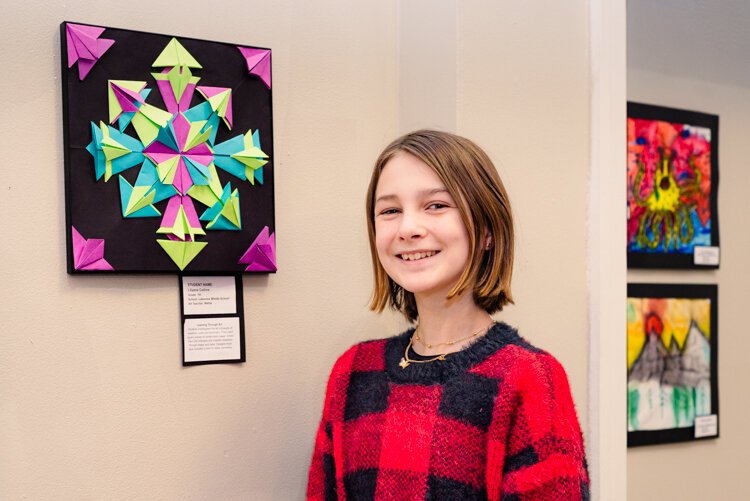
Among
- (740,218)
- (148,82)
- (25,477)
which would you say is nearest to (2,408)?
(25,477)

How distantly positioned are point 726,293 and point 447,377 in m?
1.48

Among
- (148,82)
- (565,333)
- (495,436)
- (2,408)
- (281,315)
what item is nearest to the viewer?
(495,436)

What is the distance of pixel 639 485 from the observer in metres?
2.29

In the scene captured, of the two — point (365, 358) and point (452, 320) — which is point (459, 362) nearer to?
point (452, 320)

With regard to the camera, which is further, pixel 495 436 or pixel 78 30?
pixel 78 30

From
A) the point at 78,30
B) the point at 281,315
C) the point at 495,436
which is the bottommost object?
the point at 495,436

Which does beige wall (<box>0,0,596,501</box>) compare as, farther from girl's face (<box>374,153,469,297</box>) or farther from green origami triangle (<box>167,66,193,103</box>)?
girl's face (<box>374,153,469,297</box>)

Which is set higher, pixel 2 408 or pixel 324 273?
pixel 324 273

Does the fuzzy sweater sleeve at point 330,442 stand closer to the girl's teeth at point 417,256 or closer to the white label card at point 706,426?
the girl's teeth at point 417,256

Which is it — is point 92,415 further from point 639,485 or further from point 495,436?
point 639,485

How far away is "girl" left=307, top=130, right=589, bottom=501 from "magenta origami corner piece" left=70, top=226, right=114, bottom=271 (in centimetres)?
49

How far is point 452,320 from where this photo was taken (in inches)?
55.5

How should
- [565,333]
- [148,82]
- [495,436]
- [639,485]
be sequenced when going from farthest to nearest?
[639,485]
[565,333]
[148,82]
[495,436]

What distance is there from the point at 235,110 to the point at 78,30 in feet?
1.06
